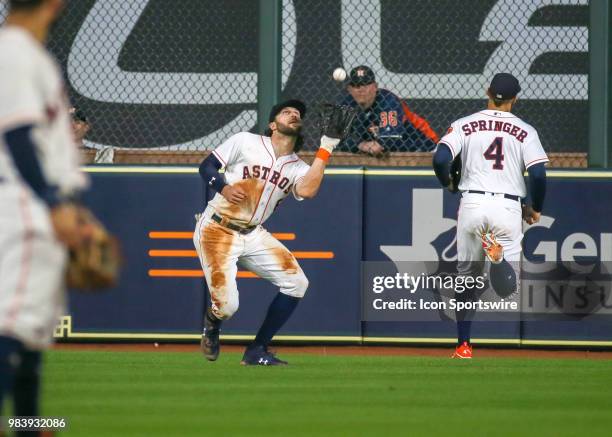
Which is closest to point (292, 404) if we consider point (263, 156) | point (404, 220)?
point (263, 156)

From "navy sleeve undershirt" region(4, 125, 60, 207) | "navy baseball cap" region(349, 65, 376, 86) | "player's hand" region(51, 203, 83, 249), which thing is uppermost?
"navy baseball cap" region(349, 65, 376, 86)

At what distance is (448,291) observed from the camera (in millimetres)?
11062

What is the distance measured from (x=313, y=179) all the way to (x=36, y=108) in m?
5.06

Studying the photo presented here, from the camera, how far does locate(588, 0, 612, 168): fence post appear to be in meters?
10.9

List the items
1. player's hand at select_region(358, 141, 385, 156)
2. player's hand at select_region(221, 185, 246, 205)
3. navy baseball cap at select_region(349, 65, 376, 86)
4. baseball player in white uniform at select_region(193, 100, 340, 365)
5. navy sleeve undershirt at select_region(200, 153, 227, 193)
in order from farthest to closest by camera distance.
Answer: navy baseball cap at select_region(349, 65, 376, 86)
player's hand at select_region(358, 141, 385, 156)
baseball player in white uniform at select_region(193, 100, 340, 365)
navy sleeve undershirt at select_region(200, 153, 227, 193)
player's hand at select_region(221, 185, 246, 205)

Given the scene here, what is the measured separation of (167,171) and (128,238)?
0.65 m

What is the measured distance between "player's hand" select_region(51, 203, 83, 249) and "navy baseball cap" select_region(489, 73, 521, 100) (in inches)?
242

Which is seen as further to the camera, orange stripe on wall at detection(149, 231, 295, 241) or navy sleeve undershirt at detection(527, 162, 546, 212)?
orange stripe on wall at detection(149, 231, 295, 241)

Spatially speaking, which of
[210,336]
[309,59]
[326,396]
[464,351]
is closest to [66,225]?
[326,396]

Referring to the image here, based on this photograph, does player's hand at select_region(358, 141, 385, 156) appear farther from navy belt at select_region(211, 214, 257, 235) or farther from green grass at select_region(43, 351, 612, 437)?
navy belt at select_region(211, 214, 257, 235)

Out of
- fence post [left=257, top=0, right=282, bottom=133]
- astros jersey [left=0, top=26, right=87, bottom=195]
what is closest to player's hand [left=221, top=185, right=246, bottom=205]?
fence post [left=257, top=0, right=282, bottom=133]

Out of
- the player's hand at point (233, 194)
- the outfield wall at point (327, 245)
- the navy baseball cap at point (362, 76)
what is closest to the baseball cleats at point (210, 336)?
the player's hand at point (233, 194)

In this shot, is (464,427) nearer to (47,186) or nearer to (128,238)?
(47,186)

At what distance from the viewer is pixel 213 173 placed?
30.3ft
